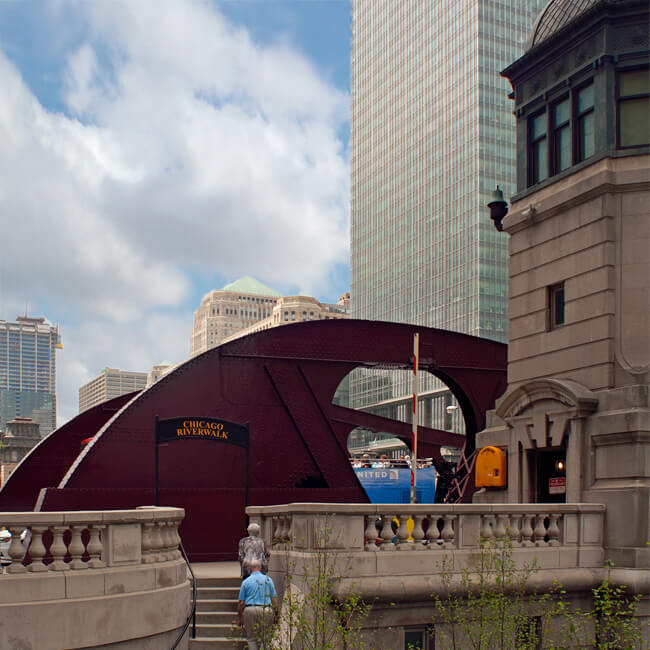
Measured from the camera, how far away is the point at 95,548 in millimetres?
11734

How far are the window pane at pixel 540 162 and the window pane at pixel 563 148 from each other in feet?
1.18

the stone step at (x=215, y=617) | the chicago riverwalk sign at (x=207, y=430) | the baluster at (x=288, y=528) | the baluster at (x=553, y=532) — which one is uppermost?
the chicago riverwalk sign at (x=207, y=430)

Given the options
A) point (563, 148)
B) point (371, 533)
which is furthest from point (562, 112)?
point (371, 533)

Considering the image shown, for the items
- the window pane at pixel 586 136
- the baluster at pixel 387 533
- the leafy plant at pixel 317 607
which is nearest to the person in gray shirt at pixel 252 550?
the leafy plant at pixel 317 607

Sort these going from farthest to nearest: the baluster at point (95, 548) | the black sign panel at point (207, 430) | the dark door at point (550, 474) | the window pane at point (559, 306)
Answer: the black sign panel at point (207, 430) < the window pane at point (559, 306) < the dark door at point (550, 474) < the baluster at point (95, 548)

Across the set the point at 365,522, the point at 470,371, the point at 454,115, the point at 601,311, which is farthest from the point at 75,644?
the point at 454,115

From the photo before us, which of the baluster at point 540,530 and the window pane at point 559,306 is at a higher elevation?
the window pane at point 559,306

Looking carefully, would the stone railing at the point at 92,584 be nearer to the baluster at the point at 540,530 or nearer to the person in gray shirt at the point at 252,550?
the person in gray shirt at the point at 252,550

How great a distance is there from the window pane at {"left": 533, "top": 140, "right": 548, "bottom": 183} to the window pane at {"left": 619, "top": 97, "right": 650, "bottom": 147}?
1.99 m

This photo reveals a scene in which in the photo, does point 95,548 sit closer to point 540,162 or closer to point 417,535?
point 417,535

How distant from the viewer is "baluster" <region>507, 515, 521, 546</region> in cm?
1479

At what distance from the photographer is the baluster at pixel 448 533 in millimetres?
14172

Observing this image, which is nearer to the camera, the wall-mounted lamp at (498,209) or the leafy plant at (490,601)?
the leafy plant at (490,601)

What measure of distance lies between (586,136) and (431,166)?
13369 cm
